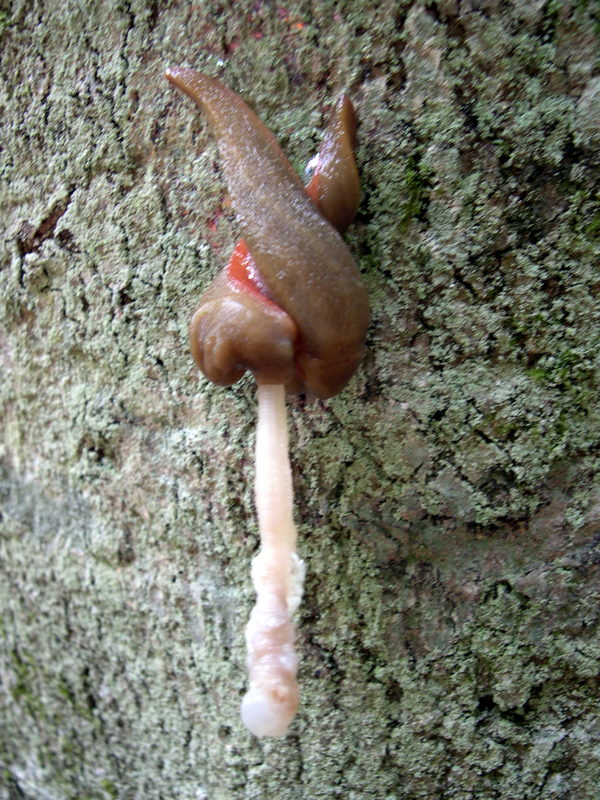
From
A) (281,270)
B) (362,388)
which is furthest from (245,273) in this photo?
(362,388)

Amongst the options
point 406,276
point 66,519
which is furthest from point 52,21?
point 66,519

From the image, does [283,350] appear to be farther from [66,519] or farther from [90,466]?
[66,519]

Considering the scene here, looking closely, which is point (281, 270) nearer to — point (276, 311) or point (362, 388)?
point (276, 311)
